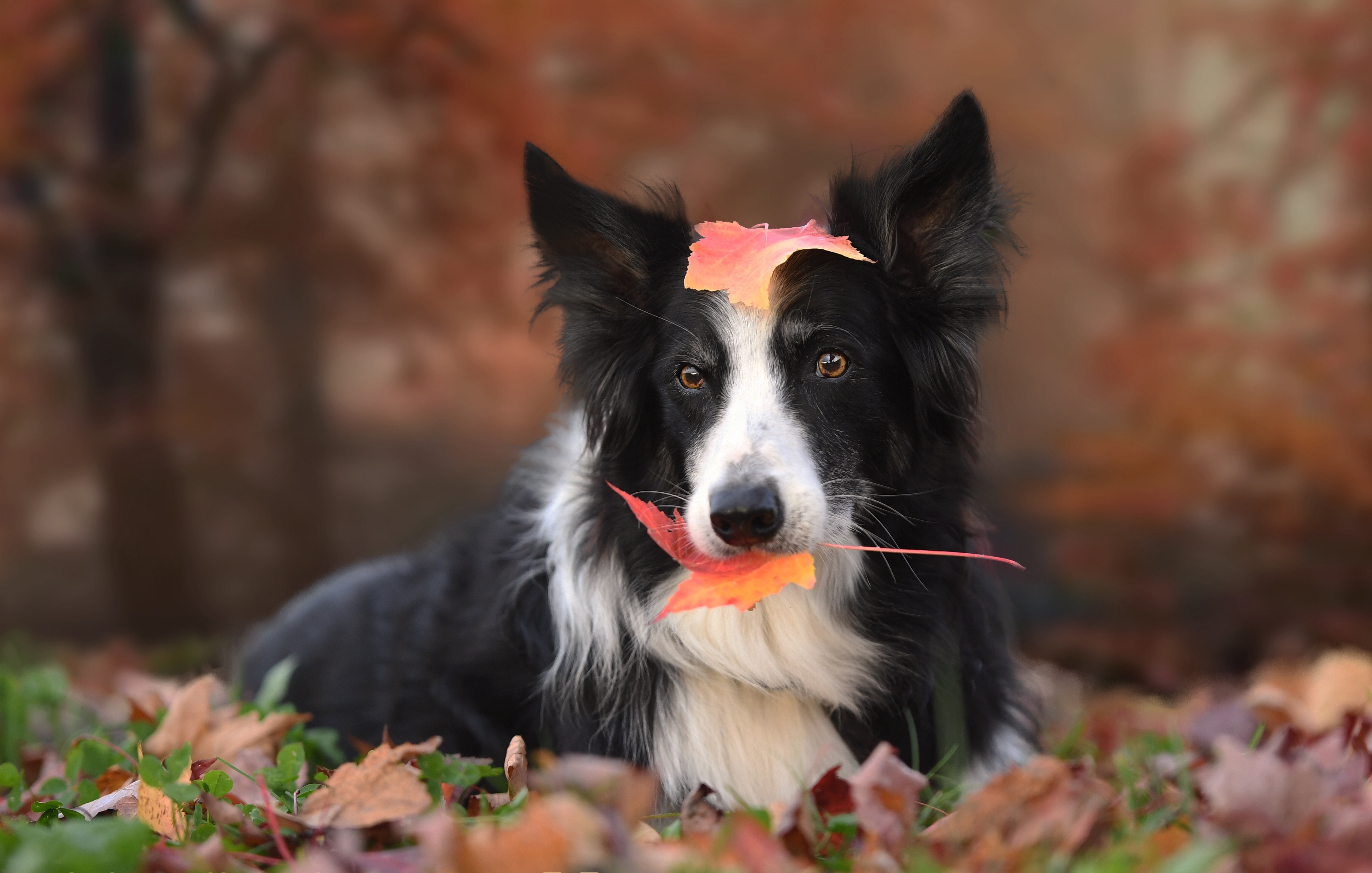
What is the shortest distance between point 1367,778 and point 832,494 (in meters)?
1.31

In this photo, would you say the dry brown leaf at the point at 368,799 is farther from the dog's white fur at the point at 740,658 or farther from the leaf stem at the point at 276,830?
the dog's white fur at the point at 740,658

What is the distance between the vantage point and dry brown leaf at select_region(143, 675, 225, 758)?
2.87 metres

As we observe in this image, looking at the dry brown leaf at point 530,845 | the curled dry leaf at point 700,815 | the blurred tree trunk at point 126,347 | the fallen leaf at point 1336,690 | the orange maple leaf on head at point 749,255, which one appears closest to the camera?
the dry brown leaf at point 530,845

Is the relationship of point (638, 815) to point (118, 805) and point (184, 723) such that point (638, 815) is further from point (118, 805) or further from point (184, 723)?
point (184, 723)

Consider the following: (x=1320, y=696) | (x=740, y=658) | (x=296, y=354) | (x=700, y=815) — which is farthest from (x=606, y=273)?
(x=296, y=354)

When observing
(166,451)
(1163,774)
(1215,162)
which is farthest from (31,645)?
(1215,162)

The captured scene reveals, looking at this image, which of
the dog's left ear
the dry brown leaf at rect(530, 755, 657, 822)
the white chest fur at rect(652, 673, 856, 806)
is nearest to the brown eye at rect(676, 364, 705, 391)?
the dog's left ear

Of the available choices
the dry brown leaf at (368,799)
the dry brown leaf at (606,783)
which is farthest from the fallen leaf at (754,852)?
the dry brown leaf at (368,799)

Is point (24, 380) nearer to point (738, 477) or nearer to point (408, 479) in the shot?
point (408, 479)

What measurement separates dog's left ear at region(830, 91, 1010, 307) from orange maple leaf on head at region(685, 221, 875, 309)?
0.16 metres

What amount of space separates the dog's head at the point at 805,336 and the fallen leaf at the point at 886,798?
661 millimetres

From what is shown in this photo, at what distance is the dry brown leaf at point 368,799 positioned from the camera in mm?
1877

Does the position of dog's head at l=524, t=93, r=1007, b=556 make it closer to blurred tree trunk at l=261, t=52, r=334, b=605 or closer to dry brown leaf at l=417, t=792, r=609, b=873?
dry brown leaf at l=417, t=792, r=609, b=873

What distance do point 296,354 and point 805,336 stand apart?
5.61 meters
